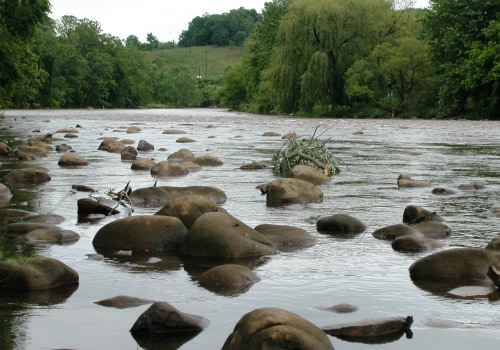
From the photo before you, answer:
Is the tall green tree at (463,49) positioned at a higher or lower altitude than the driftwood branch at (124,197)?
higher

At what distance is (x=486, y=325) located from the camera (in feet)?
15.9

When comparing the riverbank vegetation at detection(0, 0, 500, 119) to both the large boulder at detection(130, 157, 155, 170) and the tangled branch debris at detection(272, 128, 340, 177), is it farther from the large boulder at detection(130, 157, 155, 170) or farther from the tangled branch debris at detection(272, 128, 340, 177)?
the tangled branch debris at detection(272, 128, 340, 177)

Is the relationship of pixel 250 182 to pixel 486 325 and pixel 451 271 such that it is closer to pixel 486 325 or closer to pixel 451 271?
pixel 451 271

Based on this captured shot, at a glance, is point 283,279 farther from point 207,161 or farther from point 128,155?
point 128,155

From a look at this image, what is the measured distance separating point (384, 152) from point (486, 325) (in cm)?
1631

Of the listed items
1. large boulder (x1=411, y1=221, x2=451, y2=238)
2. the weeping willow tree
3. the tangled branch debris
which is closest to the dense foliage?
the weeping willow tree

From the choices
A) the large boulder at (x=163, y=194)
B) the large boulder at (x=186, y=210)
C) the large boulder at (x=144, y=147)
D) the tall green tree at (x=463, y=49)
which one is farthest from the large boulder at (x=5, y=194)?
the tall green tree at (x=463, y=49)

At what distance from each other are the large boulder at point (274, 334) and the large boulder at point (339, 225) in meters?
4.27

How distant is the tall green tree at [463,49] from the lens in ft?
167

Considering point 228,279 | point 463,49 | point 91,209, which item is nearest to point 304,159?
point 91,209

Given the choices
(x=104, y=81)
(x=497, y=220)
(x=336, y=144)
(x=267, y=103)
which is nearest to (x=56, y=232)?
(x=497, y=220)

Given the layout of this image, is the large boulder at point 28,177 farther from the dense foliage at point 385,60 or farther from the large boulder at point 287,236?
the dense foliage at point 385,60

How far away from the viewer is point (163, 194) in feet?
34.0

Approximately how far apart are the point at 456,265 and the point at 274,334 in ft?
8.99
